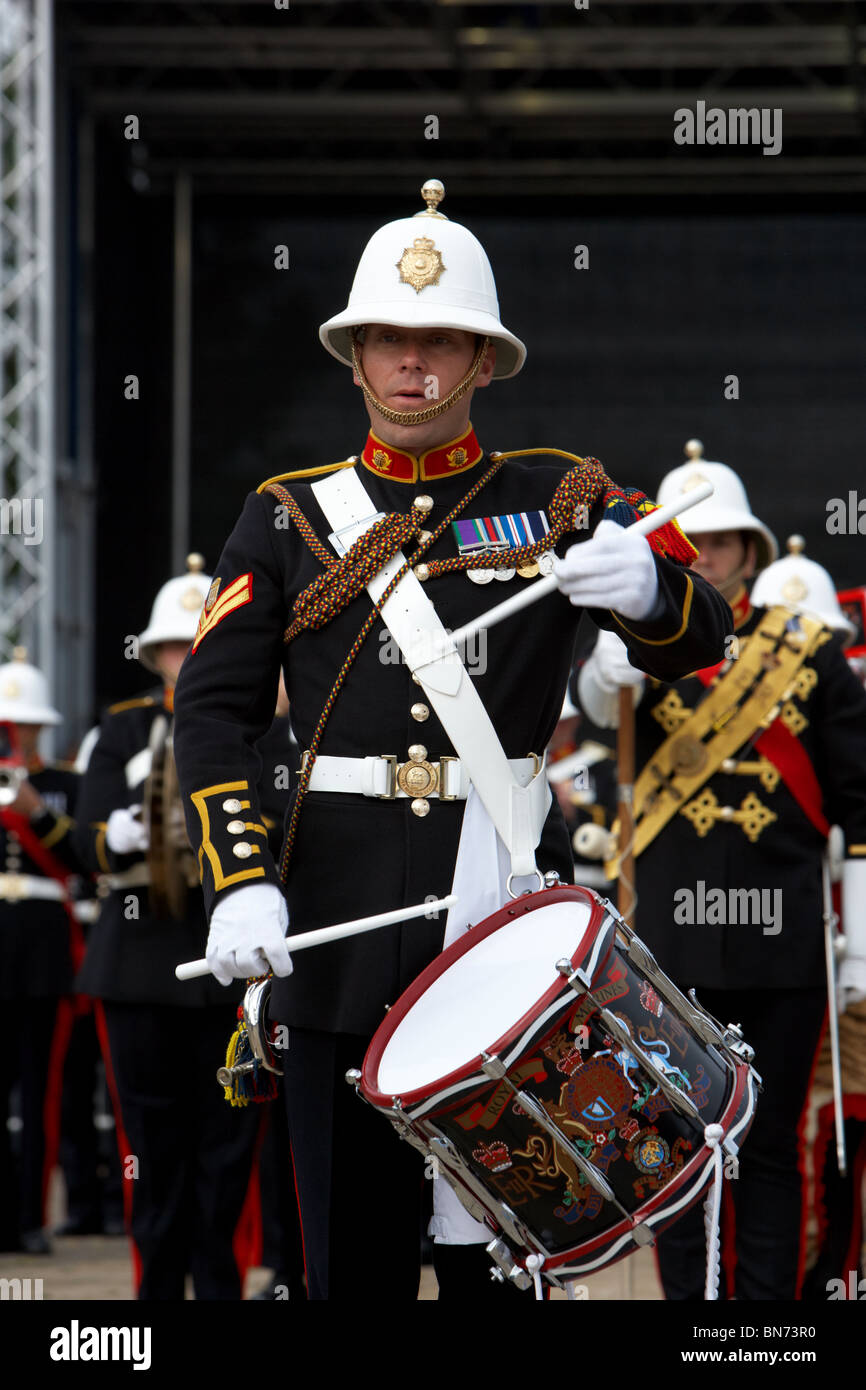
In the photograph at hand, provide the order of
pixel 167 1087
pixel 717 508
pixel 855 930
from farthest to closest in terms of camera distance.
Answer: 1. pixel 167 1087
2. pixel 717 508
3. pixel 855 930

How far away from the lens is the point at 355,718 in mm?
2916

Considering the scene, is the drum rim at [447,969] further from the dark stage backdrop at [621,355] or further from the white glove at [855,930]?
the dark stage backdrop at [621,355]

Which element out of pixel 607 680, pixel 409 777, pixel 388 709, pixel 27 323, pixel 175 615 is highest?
pixel 27 323

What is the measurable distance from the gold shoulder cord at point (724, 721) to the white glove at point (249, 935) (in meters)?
2.01

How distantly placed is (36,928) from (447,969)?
4.53 meters

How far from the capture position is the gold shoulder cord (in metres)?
4.53

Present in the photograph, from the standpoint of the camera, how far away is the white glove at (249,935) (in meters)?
2.67

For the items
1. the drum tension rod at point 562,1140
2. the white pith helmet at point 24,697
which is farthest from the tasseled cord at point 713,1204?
the white pith helmet at point 24,697

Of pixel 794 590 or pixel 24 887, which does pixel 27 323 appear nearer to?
pixel 24 887

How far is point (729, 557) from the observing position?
15.7 feet

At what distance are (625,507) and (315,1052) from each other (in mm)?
944

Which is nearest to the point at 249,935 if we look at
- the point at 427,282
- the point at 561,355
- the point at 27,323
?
the point at 427,282

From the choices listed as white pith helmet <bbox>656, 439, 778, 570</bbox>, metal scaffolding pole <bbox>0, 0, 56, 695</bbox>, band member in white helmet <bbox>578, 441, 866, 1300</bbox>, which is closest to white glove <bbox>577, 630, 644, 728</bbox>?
band member in white helmet <bbox>578, 441, 866, 1300</bbox>

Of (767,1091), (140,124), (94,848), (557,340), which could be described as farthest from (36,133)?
(767,1091)
